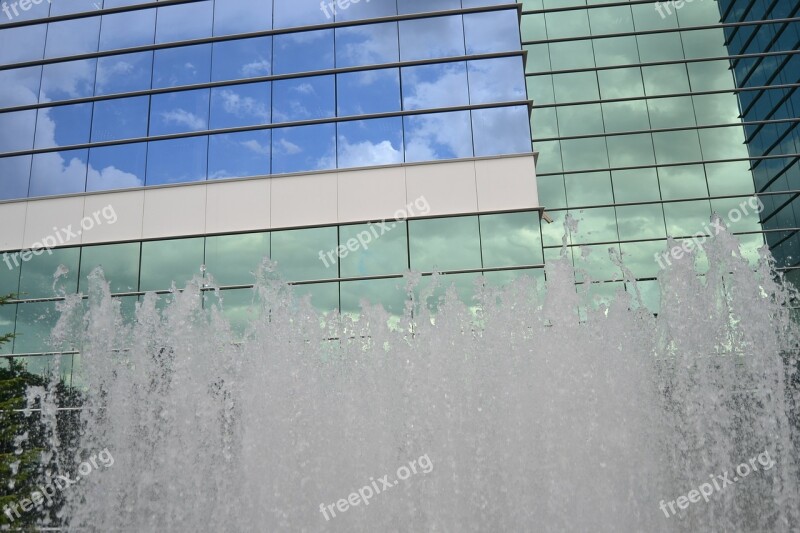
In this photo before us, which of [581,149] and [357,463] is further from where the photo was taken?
[581,149]

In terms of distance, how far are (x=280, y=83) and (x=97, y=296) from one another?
7.39 meters

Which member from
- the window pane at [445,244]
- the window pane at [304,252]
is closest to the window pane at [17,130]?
the window pane at [304,252]

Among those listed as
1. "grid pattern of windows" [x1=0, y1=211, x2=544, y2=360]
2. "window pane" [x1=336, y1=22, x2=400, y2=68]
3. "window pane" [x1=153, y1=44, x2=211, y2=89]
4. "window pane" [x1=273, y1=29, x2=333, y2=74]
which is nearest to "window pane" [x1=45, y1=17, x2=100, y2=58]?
"window pane" [x1=153, y1=44, x2=211, y2=89]

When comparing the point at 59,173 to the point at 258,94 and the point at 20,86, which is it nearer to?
the point at 20,86

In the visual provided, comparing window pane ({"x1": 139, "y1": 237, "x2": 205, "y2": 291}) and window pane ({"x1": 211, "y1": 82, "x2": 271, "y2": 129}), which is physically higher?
window pane ({"x1": 211, "y1": 82, "x2": 271, "y2": 129})

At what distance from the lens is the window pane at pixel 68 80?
58.2 ft

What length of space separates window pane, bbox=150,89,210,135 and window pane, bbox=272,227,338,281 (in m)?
4.21

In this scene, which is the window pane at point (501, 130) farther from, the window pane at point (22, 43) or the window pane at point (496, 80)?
the window pane at point (22, 43)

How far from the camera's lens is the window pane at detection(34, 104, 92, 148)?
17.3m

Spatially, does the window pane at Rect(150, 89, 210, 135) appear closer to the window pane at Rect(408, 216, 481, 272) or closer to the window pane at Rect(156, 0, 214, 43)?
the window pane at Rect(156, 0, 214, 43)

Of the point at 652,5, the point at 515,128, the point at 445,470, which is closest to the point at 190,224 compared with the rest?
the point at 515,128

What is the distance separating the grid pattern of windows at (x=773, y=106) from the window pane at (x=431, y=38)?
31.1ft

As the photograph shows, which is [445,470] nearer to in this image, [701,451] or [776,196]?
[701,451]

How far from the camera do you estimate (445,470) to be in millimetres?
7020
